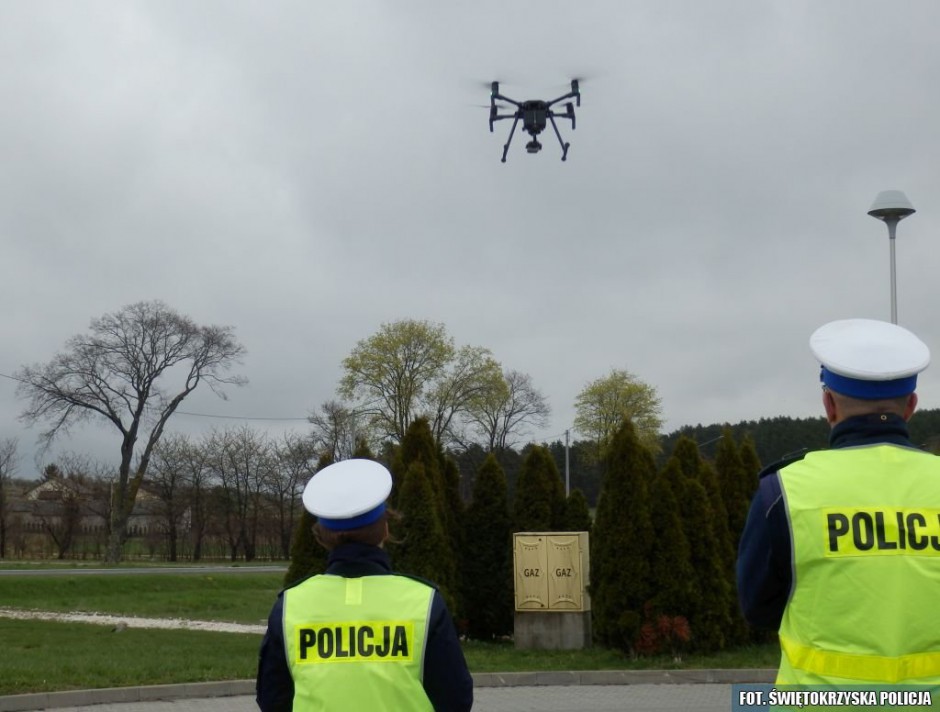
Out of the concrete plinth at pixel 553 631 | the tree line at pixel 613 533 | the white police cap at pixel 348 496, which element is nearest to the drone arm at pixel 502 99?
the tree line at pixel 613 533

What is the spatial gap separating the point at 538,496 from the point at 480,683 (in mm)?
5425

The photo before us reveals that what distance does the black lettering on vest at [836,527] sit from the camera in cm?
296

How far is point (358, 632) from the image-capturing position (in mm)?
3537

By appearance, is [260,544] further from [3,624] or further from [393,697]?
[393,697]

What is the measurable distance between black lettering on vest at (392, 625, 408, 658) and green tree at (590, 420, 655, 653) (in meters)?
14.2

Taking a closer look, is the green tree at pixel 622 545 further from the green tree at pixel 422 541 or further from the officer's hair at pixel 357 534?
the officer's hair at pixel 357 534

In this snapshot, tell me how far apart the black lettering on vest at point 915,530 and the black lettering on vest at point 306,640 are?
5.90ft

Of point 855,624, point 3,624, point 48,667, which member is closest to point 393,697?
point 855,624

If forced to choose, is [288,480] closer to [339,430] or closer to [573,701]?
[339,430]

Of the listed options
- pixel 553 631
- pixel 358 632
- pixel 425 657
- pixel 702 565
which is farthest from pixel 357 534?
pixel 553 631

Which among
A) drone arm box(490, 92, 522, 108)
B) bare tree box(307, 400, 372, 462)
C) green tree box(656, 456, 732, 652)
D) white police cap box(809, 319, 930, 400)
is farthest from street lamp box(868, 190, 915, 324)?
bare tree box(307, 400, 372, 462)

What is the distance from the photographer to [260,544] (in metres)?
66.2

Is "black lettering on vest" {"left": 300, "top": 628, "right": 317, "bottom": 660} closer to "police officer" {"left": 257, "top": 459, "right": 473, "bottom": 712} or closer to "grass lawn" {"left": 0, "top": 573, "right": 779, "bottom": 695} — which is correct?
"police officer" {"left": 257, "top": 459, "right": 473, "bottom": 712}

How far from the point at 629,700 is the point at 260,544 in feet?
179
